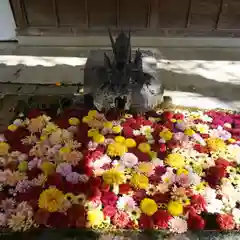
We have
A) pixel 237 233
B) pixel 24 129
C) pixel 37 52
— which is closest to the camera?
pixel 237 233

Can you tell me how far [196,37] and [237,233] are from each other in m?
2.15

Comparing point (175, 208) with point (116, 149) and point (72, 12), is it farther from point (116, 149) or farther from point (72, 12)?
point (72, 12)

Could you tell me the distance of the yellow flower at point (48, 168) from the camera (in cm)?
222

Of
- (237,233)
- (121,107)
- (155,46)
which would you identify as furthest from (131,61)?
(237,233)

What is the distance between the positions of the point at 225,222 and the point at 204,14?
84.5 inches

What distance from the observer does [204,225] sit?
1978 millimetres

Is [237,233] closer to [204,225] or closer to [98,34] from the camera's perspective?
[204,225]

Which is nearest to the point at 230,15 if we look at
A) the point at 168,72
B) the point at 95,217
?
the point at 168,72

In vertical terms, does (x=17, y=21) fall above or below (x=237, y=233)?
above

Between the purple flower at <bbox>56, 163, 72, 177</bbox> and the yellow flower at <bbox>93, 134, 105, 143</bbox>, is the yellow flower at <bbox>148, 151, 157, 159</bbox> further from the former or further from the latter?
the purple flower at <bbox>56, 163, 72, 177</bbox>

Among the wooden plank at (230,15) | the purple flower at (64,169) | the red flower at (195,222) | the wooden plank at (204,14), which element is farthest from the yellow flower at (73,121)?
the wooden plank at (230,15)

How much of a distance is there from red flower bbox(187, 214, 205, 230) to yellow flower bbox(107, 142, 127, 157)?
0.59 m

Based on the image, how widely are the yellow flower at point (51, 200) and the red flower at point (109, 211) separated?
0.23 m

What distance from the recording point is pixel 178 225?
1.97 m
